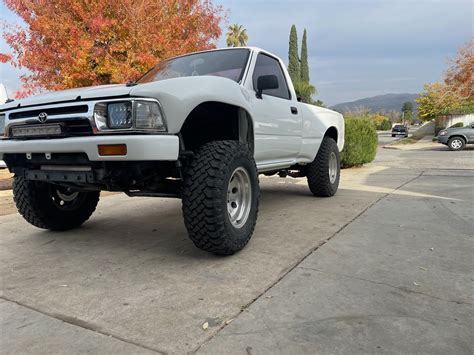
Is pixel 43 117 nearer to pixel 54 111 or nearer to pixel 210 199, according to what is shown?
pixel 54 111

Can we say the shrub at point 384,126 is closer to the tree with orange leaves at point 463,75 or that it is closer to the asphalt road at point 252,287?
the tree with orange leaves at point 463,75

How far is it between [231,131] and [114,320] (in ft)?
7.00

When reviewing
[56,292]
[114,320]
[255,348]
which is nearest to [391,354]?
[255,348]

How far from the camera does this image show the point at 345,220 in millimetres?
4531

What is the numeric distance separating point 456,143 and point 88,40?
16745 millimetres

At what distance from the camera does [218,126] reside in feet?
12.8

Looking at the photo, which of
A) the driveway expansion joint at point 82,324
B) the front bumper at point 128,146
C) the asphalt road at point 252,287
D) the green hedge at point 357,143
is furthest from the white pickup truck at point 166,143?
the green hedge at point 357,143

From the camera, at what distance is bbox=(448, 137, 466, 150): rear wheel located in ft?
60.1

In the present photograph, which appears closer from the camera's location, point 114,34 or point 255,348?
point 255,348

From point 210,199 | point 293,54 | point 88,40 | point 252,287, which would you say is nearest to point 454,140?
point 88,40

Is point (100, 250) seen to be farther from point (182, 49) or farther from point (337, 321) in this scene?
point (182, 49)

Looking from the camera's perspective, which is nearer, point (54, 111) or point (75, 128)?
point (75, 128)

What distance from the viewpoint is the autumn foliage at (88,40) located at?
7.96 metres

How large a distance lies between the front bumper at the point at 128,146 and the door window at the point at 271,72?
1540 millimetres
